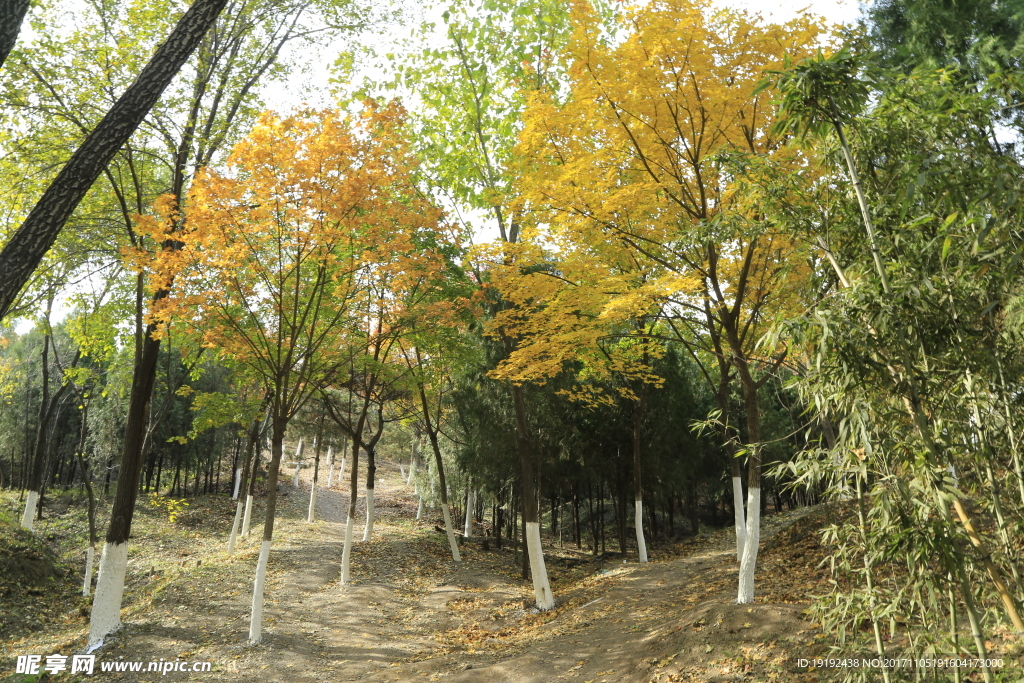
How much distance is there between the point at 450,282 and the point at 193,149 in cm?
505

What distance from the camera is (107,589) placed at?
8.73 metres

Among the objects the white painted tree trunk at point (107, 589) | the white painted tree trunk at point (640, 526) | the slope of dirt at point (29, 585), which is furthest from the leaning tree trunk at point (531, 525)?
the slope of dirt at point (29, 585)

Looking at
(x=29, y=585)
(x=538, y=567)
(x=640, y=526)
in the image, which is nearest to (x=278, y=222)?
(x=538, y=567)

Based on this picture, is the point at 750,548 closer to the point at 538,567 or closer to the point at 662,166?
the point at 538,567

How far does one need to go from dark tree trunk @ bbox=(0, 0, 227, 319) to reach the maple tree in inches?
163

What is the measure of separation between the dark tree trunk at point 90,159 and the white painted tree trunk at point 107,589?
645 centimetres

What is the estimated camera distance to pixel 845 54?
3.28 meters

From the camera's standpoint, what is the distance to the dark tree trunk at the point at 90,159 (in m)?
3.50

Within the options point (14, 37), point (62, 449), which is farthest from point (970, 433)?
point (62, 449)

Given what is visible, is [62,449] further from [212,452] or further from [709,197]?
[709,197]

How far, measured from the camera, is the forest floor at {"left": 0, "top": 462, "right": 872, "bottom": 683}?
6754mm

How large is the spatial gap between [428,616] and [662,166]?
9.54 m

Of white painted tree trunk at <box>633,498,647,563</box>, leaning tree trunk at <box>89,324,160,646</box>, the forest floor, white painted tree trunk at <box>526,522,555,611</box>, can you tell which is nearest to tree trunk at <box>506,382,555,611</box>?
white painted tree trunk at <box>526,522,555,611</box>

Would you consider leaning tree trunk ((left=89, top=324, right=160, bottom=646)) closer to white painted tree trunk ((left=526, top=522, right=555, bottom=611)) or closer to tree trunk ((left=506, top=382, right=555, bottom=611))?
tree trunk ((left=506, top=382, right=555, bottom=611))
